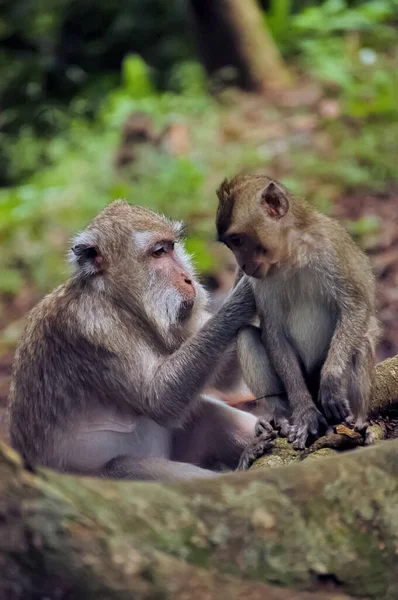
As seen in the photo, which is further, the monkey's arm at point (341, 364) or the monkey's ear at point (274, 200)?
the monkey's ear at point (274, 200)

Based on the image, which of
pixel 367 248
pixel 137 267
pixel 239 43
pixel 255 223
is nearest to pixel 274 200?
pixel 255 223

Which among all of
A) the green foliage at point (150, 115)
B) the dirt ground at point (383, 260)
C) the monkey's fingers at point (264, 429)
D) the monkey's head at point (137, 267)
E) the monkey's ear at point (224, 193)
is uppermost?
the monkey's ear at point (224, 193)

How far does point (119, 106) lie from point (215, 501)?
1259 cm

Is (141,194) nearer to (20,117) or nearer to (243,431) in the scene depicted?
(20,117)

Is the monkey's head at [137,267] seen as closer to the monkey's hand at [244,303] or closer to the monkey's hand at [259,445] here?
the monkey's hand at [244,303]

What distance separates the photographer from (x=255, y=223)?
16.2 ft

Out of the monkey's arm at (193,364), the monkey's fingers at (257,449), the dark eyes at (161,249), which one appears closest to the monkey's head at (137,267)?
the dark eyes at (161,249)

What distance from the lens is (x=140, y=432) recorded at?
5.29 m

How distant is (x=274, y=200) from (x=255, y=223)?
0.18 m

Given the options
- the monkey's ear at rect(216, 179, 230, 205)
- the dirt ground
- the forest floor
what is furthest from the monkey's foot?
the dirt ground

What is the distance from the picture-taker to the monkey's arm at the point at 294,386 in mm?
4730

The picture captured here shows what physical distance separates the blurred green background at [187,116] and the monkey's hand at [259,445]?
4520mm

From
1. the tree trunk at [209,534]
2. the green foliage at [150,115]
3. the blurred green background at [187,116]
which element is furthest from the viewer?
the green foliage at [150,115]

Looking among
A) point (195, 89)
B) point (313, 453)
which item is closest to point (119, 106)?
point (195, 89)
